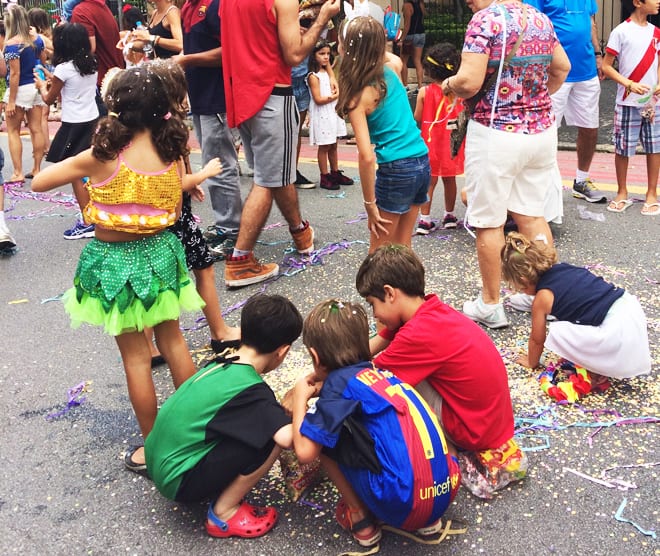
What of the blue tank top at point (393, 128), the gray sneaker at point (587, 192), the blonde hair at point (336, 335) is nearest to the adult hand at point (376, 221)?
the blue tank top at point (393, 128)

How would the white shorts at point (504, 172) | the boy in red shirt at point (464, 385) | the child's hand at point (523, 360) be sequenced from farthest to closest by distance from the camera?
1. the white shorts at point (504, 172)
2. the child's hand at point (523, 360)
3. the boy in red shirt at point (464, 385)

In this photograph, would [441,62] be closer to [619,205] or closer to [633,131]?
[633,131]

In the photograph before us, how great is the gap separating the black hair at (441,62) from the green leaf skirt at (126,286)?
9.34ft

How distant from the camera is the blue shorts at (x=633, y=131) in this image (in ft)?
18.4

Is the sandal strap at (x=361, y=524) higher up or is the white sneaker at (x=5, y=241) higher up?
the white sneaker at (x=5, y=241)

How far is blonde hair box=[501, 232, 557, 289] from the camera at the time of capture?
10.3 ft

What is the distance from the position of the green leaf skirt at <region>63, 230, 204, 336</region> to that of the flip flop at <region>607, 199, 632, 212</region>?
4.20m

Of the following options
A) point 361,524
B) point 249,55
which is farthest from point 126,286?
point 249,55

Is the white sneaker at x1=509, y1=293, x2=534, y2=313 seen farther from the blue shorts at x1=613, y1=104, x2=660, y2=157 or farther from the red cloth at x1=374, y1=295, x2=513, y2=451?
the blue shorts at x1=613, y1=104, x2=660, y2=157

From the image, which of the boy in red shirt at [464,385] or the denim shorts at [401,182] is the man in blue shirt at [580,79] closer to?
the denim shorts at [401,182]

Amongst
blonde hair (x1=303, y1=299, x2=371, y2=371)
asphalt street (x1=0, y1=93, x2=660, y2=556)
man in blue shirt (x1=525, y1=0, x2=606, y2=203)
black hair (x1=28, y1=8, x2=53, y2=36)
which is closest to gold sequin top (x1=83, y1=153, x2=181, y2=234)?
blonde hair (x1=303, y1=299, x2=371, y2=371)

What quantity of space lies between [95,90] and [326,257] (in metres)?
2.70

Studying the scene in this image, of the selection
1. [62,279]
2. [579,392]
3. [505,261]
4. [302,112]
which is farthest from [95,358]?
[302,112]

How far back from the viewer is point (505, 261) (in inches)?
128
